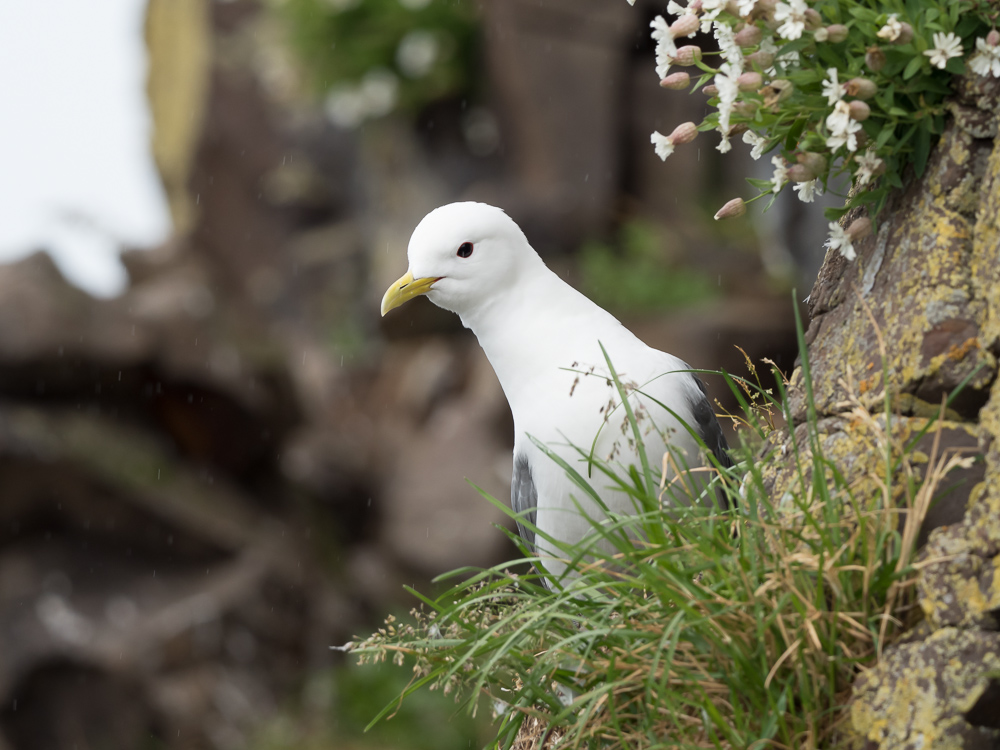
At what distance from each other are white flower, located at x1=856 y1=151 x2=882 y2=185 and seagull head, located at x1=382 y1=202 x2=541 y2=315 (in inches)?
41.5

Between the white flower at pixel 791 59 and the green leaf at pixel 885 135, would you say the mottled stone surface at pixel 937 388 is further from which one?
the white flower at pixel 791 59

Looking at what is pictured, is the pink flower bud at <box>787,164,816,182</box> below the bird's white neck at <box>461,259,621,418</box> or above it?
above

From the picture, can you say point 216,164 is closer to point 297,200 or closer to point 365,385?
point 297,200

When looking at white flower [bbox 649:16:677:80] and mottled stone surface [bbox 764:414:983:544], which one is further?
white flower [bbox 649:16:677:80]

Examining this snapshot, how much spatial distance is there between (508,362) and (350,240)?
10.6 meters

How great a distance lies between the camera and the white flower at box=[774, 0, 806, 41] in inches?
72.7

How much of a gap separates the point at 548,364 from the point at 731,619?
3.55 ft

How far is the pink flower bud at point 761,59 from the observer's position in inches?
79.0

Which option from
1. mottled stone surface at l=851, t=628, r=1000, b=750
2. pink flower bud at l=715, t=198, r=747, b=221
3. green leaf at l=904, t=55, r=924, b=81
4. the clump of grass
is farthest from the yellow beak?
mottled stone surface at l=851, t=628, r=1000, b=750

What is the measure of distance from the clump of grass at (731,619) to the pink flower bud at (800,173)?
0.47 metres

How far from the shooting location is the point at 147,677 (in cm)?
697

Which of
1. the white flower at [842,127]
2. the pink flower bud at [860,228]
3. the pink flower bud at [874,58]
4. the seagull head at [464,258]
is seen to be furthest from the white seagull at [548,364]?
the pink flower bud at [874,58]

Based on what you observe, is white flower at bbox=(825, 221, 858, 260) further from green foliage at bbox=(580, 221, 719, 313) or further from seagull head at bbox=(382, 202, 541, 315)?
green foliage at bbox=(580, 221, 719, 313)

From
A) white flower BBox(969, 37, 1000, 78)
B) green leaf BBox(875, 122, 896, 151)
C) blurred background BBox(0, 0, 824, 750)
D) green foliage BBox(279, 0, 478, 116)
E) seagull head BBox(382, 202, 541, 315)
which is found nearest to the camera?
white flower BBox(969, 37, 1000, 78)
